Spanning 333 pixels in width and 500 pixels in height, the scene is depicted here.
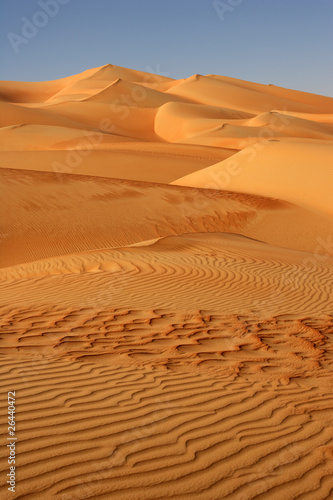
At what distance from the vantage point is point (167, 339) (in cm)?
623

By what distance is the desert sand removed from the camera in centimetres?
325

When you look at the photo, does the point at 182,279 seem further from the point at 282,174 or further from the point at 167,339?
the point at 282,174

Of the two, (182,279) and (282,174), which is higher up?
(282,174)

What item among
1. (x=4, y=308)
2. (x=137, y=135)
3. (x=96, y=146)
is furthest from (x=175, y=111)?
(x=4, y=308)

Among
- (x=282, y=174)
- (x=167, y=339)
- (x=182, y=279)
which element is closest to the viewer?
(x=167, y=339)

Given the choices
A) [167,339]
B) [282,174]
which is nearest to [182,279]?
[167,339]

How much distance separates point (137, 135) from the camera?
162 feet

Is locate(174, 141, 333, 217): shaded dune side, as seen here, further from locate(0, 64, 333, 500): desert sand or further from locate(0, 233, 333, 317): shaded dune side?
locate(0, 233, 333, 317): shaded dune side

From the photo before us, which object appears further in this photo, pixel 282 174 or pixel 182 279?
pixel 282 174

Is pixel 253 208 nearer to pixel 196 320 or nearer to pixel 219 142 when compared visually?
pixel 196 320

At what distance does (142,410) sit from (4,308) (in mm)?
4154

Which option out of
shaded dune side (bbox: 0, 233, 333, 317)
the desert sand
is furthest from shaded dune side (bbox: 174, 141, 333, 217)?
shaded dune side (bbox: 0, 233, 333, 317)

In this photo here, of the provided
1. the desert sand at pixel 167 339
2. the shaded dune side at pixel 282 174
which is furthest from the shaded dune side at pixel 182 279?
the shaded dune side at pixel 282 174

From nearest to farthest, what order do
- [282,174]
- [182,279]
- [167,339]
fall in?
[167,339]
[182,279]
[282,174]
